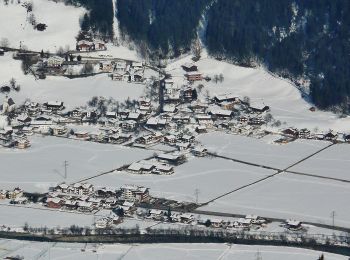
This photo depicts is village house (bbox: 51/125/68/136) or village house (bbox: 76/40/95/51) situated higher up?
village house (bbox: 76/40/95/51)

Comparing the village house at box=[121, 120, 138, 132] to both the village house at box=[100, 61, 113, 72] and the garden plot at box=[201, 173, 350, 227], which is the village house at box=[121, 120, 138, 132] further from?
the garden plot at box=[201, 173, 350, 227]

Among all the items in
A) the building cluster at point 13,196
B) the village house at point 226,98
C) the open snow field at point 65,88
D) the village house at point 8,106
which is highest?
the open snow field at point 65,88

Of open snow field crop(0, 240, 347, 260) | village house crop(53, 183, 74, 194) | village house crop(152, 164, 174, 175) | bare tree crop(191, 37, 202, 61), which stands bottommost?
open snow field crop(0, 240, 347, 260)

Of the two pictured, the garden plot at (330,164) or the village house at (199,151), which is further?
the village house at (199,151)

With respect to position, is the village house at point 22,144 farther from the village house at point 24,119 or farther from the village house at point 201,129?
the village house at point 201,129

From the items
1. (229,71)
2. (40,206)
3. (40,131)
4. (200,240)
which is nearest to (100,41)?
(229,71)

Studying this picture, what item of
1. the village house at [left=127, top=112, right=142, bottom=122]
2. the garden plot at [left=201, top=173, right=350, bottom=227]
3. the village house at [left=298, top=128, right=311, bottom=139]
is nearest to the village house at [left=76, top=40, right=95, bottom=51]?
the village house at [left=127, top=112, right=142, bottom=122]

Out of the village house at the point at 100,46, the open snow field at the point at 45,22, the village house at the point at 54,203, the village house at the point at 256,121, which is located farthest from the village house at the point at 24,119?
the village house at the point at 54,203

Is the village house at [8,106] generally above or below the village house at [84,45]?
below
